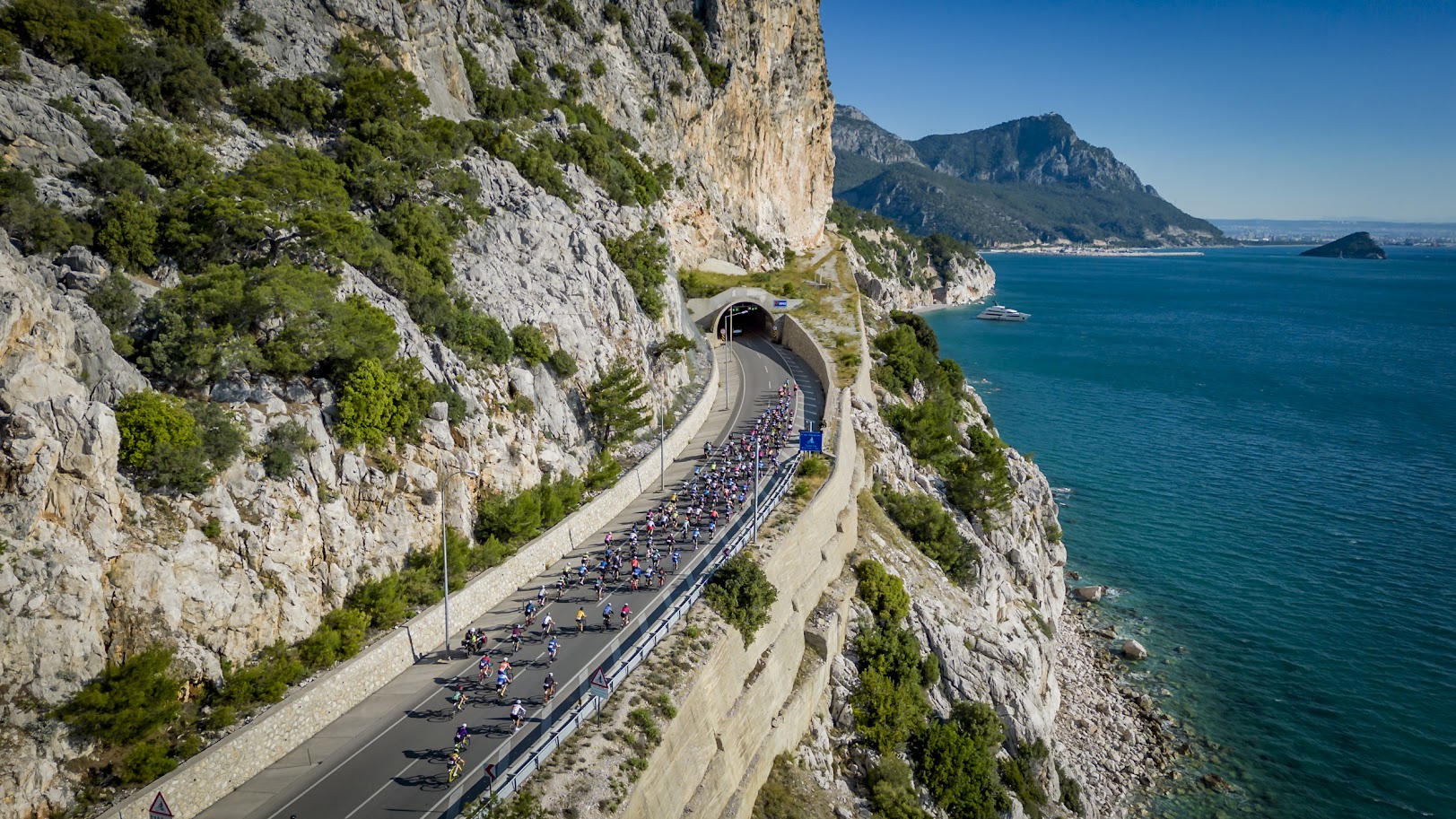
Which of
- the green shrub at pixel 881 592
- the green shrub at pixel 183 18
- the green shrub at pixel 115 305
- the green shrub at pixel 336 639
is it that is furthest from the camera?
the green shrub at pixel 183 18

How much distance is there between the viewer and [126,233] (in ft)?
93.1

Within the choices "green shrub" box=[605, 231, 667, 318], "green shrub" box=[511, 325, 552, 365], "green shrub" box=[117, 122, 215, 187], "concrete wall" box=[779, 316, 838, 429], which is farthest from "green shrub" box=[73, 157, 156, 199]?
"concrete wall" box=[779, 316, 838, 429]

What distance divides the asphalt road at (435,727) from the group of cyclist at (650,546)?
0.78ft

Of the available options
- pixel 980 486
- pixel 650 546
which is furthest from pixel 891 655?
pixel 980 486

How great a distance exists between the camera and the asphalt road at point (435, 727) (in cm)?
1989

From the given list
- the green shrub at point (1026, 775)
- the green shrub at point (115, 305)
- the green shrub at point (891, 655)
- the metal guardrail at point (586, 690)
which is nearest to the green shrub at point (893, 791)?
the green shrub at point (891, 655)

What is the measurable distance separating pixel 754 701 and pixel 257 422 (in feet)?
61.0

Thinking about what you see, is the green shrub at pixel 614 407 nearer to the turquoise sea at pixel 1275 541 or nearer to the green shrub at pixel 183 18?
the green shrub at pixel 183 18

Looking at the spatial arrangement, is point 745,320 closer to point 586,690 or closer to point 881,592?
point 881,592

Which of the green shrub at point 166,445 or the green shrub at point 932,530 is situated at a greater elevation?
the green shrub at point 166,445

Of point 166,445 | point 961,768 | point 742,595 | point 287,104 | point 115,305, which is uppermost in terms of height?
point 287,104

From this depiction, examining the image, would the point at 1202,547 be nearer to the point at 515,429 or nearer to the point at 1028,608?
the point at 1028,608

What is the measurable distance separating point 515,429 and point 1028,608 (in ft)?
103

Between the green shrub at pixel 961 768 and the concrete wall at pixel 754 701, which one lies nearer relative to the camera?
the concrete wall at pixel 754 701
